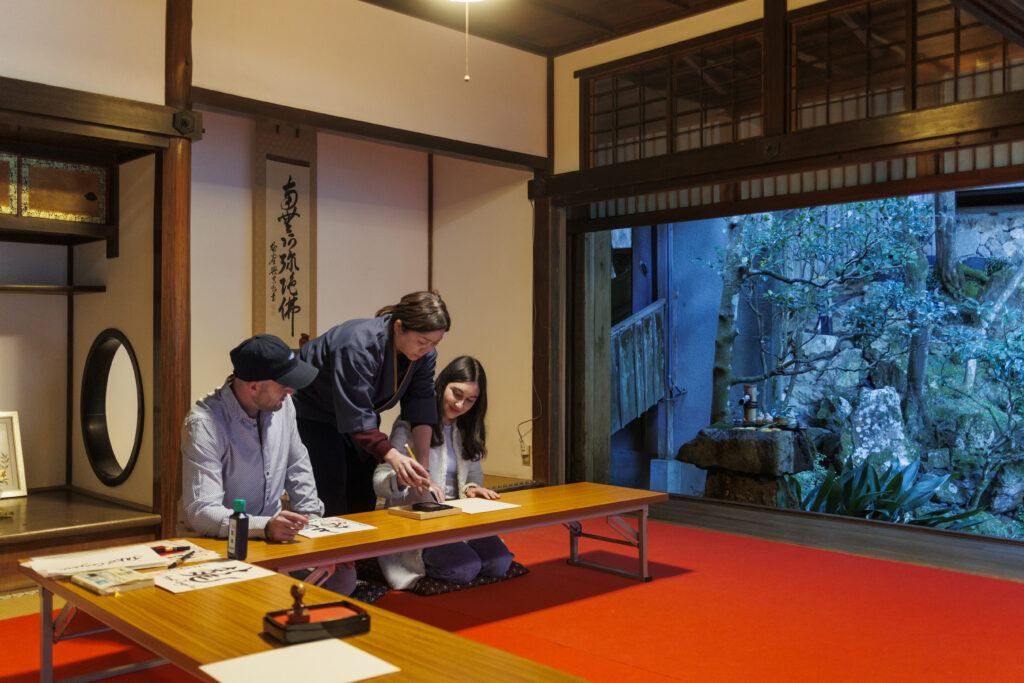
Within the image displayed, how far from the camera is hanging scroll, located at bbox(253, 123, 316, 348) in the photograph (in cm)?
551

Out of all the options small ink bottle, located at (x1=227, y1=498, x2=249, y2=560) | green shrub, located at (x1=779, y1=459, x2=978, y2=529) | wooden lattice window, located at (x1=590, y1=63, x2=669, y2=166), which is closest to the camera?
small ink bottle, located at (x1=227, y1=498, x2=249, y2=560)

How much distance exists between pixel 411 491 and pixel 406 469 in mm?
721

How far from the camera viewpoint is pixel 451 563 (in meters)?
3.63

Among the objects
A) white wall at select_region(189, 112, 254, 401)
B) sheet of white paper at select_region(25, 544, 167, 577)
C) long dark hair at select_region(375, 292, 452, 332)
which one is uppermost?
white wall at select_region(189, 112, 254, 401)

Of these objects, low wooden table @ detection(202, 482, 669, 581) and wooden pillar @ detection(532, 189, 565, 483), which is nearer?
low wooden table @ detection(202, 482, 669, 581)

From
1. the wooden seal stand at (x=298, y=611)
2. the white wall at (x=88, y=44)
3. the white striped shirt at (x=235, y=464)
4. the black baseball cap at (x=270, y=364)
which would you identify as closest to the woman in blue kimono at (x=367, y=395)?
the white striped shirt at (x=235, y=464)

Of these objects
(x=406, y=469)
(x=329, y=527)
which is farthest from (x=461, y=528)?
(x=329, y=527)

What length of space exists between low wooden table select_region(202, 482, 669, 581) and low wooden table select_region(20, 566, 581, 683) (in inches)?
12.3

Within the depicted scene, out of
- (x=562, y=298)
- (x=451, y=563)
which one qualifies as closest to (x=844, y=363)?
(x=562, y=298)

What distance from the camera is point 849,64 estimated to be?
15.0ft

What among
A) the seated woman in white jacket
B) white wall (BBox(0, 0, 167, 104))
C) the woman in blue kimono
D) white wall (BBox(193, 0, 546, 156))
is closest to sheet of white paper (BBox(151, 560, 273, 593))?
the woman in blue kimono

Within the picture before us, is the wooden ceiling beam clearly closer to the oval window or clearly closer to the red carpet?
the oval window

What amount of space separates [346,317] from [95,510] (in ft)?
7.90

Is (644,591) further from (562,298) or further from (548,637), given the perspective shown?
(562,298)
